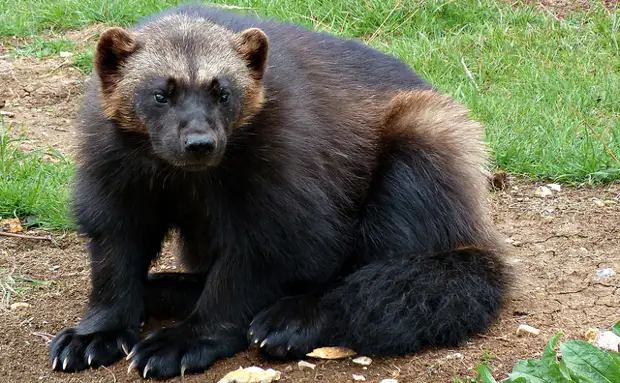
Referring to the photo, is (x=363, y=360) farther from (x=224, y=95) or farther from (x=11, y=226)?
(x=11, y=226)

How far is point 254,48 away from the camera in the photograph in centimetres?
360

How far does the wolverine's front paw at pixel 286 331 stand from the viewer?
3.61 meters

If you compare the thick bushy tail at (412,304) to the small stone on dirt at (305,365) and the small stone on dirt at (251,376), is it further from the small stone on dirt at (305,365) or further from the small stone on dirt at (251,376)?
the small stone on dirt at (251,376)

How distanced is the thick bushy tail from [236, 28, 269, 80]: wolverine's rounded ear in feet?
2.98

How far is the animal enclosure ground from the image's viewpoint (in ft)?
11.5

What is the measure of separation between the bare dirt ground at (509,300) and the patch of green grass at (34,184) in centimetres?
18

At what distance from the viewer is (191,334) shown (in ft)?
11.9

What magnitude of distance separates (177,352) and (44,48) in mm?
4104

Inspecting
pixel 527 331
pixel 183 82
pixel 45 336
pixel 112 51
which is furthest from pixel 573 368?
pixel 45 336

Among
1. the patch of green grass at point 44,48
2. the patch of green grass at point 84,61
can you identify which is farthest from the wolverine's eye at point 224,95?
the patch of green grass at point 44,48

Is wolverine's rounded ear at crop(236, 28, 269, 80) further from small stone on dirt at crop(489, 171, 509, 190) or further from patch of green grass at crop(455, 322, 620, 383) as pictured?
small stone on dirt at crop(489, 171, 509, 190)

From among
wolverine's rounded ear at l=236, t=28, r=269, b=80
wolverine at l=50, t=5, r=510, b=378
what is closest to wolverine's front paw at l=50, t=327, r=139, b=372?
wolverine at l=50, t=5, r=510, b=378

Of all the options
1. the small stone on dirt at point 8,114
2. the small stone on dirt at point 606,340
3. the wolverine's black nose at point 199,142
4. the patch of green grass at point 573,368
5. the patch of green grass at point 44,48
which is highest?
the wolverine's black nose at point 199,142

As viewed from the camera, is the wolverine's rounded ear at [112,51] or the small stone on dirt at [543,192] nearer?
the wolverine's rounded ear at [112,51]
